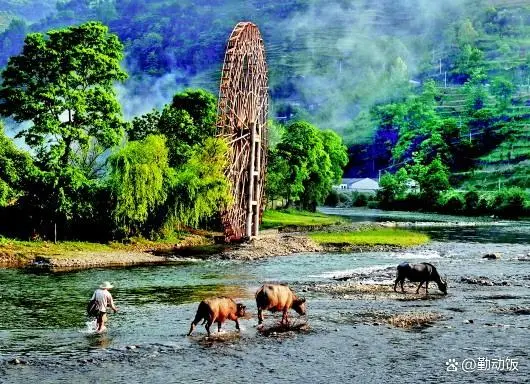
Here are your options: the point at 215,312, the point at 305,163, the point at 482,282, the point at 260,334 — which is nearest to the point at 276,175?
the point at 305,163

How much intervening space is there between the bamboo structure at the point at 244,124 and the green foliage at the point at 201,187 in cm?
197

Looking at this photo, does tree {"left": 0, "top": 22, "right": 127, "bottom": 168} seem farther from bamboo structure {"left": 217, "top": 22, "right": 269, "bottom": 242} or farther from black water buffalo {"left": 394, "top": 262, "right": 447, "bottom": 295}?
black water buffalo {"left": 394, "top": 262, "right": 447, "bottom": 295}

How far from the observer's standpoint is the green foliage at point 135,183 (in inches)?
2800

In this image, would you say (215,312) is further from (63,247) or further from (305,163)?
(305,163)

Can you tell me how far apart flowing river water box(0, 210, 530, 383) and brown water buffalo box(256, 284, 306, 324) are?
3.16 ft

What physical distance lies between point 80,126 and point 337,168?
86.6 metres

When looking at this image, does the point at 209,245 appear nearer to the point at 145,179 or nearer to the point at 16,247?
the point at 145,179

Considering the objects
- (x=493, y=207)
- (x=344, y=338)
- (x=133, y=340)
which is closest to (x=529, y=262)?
(x=344, y=338)

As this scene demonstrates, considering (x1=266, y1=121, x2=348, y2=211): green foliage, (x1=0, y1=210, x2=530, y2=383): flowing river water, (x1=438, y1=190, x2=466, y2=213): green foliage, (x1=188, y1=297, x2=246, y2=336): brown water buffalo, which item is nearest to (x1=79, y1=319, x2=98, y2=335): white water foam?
(x1=0, y1=210, x2=530, y2=383): flowing river water

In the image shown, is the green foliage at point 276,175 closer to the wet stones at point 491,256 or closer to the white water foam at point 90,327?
the wet stones at point 491,256

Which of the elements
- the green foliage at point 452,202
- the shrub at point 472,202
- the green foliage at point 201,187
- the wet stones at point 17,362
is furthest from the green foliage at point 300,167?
the wet stones at point 17,362

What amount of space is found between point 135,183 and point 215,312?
42.9m

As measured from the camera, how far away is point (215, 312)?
101 ft

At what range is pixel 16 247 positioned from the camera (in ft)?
211
